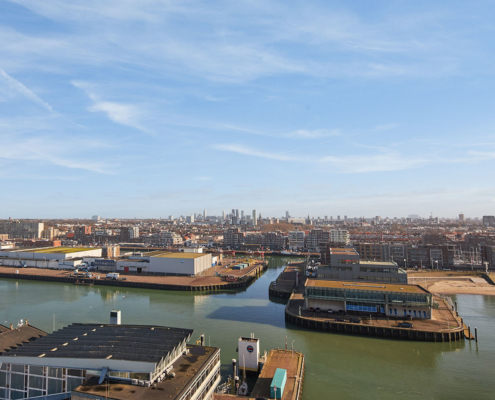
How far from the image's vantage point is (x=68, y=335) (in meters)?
10.6

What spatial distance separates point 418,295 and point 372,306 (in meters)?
2.60

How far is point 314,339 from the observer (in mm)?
16703

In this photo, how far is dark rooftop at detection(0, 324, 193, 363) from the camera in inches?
344

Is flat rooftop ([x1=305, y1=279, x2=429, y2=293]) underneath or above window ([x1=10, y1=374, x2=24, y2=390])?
above

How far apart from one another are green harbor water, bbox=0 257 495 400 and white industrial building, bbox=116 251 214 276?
5.25 meters

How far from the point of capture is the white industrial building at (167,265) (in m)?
34.1

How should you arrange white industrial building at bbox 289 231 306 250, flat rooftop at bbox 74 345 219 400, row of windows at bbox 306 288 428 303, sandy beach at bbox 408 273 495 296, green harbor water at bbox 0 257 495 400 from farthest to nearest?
white industrial building at bbox 289 231 306 250, sandy beach at bbox 408 273 495 296, row of windows at bbox 306 288 428 303, green harbor water at bbox 0 257 495 400, flat rooftop at bbox 74 345 219 400

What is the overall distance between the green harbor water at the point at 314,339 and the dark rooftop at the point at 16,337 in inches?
262

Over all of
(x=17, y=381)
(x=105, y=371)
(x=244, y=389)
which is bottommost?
(x=244, y=389)

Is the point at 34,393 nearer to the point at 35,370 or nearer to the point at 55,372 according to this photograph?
the point at 35,370

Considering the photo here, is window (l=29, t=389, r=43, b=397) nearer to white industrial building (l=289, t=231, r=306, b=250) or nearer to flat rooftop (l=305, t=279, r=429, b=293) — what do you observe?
flat rooftop (l=305, t=279, r=429, b=293)

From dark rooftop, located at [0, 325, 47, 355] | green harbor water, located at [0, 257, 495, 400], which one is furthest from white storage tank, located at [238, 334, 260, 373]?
dark rooftop, located at [0, 325, 47, 355]

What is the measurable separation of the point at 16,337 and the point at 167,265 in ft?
77.0

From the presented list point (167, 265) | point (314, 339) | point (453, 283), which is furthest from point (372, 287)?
point (167, 265)
